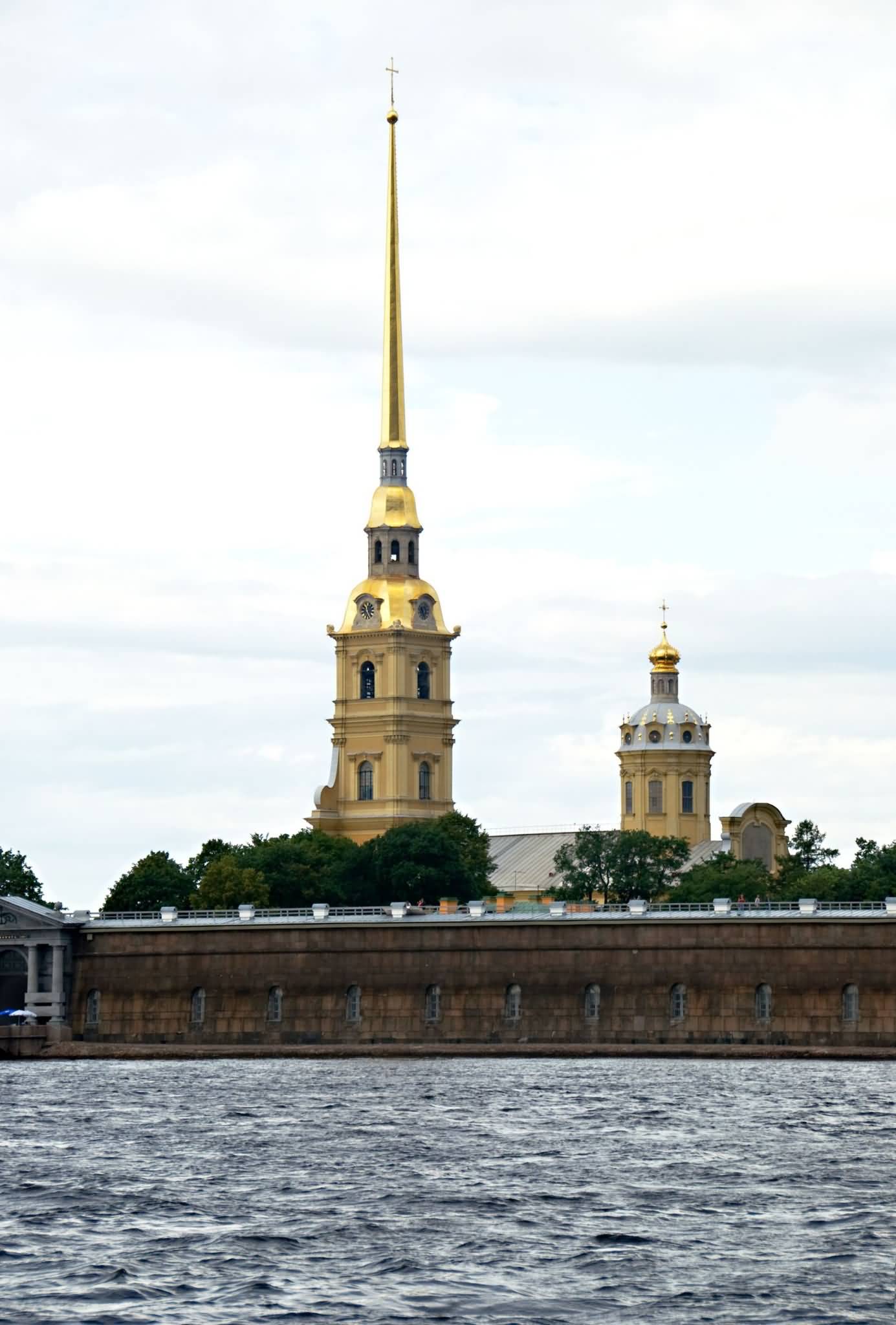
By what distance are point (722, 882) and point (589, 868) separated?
10.2 metres

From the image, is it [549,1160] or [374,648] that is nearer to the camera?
[549,1160]

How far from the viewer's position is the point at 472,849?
148 meters

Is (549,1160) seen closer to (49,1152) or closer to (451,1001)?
(49,1152)

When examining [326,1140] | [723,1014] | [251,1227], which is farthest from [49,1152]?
[723,1014]

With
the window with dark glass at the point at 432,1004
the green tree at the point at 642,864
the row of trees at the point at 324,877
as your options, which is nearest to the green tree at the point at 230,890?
the row of trees at the point at 324,877

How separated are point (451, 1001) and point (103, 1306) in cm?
6503

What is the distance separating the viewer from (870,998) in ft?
321

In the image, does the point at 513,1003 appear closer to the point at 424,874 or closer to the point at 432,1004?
the point at 432,1004

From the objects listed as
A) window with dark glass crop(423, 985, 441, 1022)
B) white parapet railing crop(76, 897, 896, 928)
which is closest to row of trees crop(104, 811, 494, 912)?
white parapet railing crop(76, 897, 896, 928)

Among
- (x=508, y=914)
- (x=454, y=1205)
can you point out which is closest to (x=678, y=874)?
(x=508, y=914)

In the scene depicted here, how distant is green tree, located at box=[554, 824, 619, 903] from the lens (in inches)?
5792

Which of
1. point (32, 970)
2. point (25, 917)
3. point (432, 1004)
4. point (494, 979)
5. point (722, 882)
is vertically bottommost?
point (432, 1004)

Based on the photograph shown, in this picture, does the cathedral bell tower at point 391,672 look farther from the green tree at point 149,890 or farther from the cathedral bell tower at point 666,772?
the green tree at point 149,890

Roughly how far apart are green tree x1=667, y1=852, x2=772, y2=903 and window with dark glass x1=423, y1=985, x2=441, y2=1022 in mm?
33830
